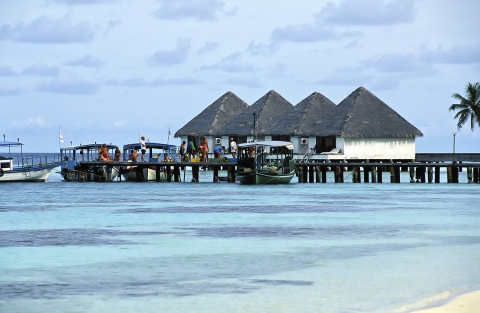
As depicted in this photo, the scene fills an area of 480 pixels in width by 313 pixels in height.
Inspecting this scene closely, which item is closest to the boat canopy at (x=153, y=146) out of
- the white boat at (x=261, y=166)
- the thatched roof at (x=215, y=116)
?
the white boat at (x=261, y=166)

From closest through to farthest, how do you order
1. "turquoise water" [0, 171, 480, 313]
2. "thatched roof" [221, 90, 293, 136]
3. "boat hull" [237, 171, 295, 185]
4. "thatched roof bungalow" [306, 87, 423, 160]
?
"turquoise water" [0, 171, 480, 313], "boat hull" [237, 171, 295, 185], "thatched roof bungalow" [306, 87, 423, 160], "thatched roof" [221, 90, 293, 136]

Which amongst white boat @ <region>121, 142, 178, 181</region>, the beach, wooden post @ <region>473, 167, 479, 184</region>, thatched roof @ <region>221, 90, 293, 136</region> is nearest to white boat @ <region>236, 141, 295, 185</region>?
white boat @ <region>121, 142, 178, 181</region>

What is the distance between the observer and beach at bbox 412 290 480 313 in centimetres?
1402

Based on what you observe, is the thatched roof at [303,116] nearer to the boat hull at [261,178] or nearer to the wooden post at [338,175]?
the wooden post at [338,175]

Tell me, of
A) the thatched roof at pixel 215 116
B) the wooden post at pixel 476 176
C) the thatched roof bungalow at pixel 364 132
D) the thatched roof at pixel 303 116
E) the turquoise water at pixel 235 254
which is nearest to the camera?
the turquoise water at pixel 235 254

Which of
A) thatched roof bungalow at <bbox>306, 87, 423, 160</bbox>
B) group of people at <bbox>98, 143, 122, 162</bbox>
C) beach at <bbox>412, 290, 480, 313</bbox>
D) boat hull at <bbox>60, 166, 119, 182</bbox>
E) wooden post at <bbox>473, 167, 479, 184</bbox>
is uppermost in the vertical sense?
thatched roof bungalow at <bbox>306, 87, 423, 160</bbox>

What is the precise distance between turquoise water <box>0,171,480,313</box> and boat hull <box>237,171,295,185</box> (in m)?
9.13

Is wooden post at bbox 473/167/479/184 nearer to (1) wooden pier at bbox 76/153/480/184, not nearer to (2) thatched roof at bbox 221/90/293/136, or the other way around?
(1) wooden pier at bbox 76/153/480/184

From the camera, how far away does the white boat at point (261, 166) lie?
5081cm

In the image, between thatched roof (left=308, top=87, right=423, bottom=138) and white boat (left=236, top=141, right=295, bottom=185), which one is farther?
thatched roof (left=308, top=87, right=423, bottom=138)

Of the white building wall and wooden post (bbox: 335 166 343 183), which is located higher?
the white building wall

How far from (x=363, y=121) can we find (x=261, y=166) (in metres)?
25.9

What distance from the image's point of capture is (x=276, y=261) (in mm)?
20484

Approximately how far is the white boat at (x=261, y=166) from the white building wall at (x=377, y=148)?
21.8m
